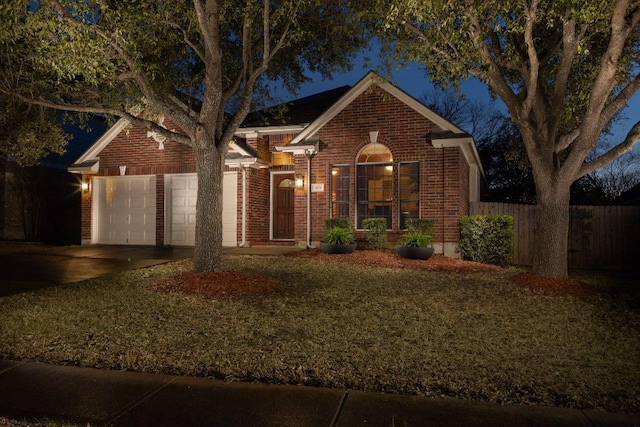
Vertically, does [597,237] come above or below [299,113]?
below

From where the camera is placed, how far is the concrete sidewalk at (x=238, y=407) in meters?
3.13

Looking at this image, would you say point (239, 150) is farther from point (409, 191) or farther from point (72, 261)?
point (72, 261)

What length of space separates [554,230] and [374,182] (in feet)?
21.0

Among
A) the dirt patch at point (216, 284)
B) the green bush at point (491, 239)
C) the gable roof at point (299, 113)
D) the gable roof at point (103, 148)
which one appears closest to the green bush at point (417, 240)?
the green bush at point (491, 239)

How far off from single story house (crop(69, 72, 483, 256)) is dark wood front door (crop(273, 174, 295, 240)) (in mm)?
36

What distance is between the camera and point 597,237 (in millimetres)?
13367

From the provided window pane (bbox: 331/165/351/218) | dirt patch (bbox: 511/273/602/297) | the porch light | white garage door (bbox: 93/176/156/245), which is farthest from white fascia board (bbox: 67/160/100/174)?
dirt patch (bbox: 511/273/602/297)

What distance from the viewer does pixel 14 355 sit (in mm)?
4484

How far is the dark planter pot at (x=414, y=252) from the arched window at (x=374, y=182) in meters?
2.31

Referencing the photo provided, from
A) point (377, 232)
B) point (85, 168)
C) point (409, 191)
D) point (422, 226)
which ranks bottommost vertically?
point (377, 232)

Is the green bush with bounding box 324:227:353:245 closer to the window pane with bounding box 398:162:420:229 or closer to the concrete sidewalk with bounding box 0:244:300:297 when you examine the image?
the concrete sidewalk with bounding box 0:244:300:297

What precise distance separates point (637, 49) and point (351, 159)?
757 cm

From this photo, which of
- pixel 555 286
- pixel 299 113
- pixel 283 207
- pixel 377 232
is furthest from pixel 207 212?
pixel 299 113

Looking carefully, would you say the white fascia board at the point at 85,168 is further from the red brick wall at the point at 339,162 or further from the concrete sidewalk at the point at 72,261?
the concrete sidewalk at the point at 72,261
